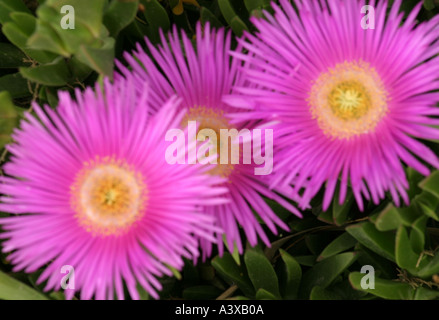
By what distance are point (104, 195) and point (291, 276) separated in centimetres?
29

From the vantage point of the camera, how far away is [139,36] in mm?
1004

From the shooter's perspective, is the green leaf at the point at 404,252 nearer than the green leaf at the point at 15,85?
Yes

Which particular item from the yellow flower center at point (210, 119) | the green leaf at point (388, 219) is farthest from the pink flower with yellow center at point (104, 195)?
the green leaf at point (388, 219)

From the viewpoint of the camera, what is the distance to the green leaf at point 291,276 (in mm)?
914

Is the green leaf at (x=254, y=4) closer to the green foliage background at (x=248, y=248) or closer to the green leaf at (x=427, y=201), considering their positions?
the green foliage background at (x=248, y=248)

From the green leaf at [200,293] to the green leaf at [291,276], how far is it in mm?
111

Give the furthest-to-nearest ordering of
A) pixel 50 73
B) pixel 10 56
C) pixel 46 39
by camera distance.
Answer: pixel 10 56 < pixel 50 73 < pixel 46 39

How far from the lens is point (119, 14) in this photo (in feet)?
2.87

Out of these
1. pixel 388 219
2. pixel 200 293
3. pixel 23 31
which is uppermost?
pixel 23 31

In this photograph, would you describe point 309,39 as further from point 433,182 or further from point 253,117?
point 433,182

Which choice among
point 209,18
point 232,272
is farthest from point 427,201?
point 209,18

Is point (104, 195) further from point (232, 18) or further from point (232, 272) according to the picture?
point (232, 18)

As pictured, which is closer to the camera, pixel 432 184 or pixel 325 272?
pixel 432 184

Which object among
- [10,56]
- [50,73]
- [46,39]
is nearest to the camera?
[46,39]
